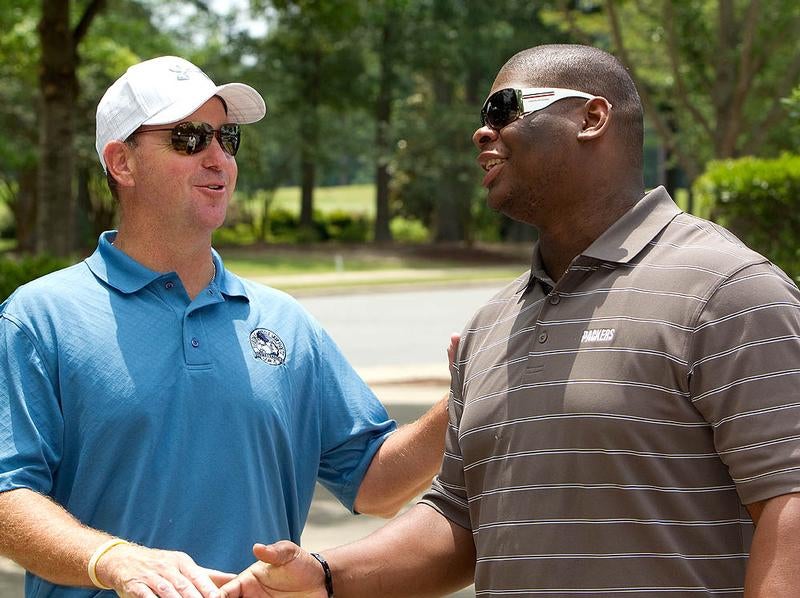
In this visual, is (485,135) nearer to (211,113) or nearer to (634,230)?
(634,230)

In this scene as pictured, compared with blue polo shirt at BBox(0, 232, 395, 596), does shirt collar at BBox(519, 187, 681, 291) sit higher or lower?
higher

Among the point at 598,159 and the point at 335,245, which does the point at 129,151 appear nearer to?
the point at 598,159

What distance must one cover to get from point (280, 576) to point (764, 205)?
7.99 meters

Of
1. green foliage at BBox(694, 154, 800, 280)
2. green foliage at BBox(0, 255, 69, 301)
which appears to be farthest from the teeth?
green foliage at BBox(0, 255, 69, 301)

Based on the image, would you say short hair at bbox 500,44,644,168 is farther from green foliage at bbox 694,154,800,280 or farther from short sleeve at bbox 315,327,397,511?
green foliage at bbox 694,154,800,280

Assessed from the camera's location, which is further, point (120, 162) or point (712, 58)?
point (712, 58)

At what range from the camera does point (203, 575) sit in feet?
9.01

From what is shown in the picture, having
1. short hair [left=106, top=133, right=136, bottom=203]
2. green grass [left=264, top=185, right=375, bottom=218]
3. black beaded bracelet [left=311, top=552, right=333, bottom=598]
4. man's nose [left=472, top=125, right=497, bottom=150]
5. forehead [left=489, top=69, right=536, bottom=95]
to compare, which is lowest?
green grass [left=264, top=185, right=375, bottom=218]

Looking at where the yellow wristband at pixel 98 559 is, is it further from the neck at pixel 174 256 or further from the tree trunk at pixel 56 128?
the tree trunk at pixel 56 128

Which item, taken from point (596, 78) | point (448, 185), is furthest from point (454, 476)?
point (448, 185)

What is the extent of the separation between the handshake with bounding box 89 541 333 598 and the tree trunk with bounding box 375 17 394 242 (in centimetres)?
3324

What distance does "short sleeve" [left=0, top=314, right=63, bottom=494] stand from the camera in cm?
290

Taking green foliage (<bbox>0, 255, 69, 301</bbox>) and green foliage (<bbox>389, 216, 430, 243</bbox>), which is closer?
green foliage (<bbox>0, 255, 69, 301</bbox>)

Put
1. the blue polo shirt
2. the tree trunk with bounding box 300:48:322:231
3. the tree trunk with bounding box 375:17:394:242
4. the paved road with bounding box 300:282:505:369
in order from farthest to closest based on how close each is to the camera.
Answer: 1. the tree trunk with bounding box 300:48:322:231
2. the tree trunk with bounding box 375:17:394:242
3. the paved road with bounding box 300:282:505:369
4. the blue polo shirt
